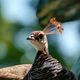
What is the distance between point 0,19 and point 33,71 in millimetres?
9020

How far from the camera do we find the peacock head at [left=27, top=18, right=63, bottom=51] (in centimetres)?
427

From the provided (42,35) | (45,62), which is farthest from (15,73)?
(42,35)

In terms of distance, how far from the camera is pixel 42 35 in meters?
4.32

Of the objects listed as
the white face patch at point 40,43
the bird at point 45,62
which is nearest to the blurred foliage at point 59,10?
the bird at point 45,62

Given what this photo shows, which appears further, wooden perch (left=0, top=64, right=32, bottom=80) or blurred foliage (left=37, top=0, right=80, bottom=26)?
wooden perch (left=0, top=64, right=32, bottom=80)

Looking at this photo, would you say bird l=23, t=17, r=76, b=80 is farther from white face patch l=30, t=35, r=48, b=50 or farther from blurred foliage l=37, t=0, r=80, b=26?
blurred foliage l=37, t=0, r=80, b=26

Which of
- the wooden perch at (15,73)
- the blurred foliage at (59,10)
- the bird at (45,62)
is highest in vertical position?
the blurred foliage at (59,10)

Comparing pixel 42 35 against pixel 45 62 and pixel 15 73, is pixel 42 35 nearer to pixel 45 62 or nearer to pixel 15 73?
pixel 45 62

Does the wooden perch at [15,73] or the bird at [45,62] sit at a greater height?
the bird at [45,62]

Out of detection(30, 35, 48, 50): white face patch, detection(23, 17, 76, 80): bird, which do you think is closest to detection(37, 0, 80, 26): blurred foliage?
detection(23, 17, 76, 80): bird

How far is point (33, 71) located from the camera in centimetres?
438

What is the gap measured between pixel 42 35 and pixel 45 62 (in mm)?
208

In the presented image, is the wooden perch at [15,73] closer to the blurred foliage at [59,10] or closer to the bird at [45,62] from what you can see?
the bird at [45,62]

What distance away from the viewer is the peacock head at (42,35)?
14.0 feet
